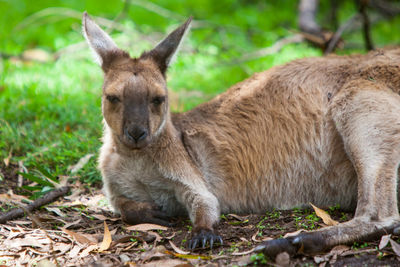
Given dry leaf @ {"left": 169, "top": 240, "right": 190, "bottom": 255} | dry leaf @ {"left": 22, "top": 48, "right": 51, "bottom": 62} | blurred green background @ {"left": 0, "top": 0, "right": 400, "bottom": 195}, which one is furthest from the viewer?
dry leaf @ {"left": 22, "top": 48, "right": 51, "bottom": 62}

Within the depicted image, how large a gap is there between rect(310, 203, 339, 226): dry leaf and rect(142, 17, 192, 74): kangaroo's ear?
177cm

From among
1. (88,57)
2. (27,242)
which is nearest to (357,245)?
(27,242)

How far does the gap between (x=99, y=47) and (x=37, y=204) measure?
1.48 meters

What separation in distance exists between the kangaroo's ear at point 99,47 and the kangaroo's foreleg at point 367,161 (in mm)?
1983

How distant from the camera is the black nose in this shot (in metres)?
3.61

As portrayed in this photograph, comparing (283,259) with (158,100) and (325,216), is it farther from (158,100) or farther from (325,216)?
(158,100)

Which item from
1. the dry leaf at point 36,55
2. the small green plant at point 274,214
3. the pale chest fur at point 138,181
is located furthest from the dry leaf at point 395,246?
the dry leaf at point 36,55

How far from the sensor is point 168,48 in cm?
418

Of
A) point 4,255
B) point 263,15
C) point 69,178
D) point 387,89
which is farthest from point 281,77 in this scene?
point 263,15

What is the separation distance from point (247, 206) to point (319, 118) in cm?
100

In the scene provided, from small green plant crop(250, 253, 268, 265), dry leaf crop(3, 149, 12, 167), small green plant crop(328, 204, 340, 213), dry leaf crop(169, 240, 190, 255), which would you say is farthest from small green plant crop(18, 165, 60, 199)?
small green plant crop(328, 204, 340, 213)

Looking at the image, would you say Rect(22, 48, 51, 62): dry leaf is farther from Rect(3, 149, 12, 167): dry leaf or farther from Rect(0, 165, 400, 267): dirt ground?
Rect(0, 165, 400, 267): dirt ground

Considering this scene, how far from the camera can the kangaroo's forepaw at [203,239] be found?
10.8 ft

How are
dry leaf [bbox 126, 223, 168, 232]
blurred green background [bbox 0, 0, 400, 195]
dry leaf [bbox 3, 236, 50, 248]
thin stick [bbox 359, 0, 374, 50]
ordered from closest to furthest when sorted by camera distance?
dry leaf [bbox 3, 236, 50, 248], dry leaf [bbox 126, 223, 168, 232], blurred green background [bbox 0, 0, 400, 195], thin stick [bbox 359, 0, 374, 50]
